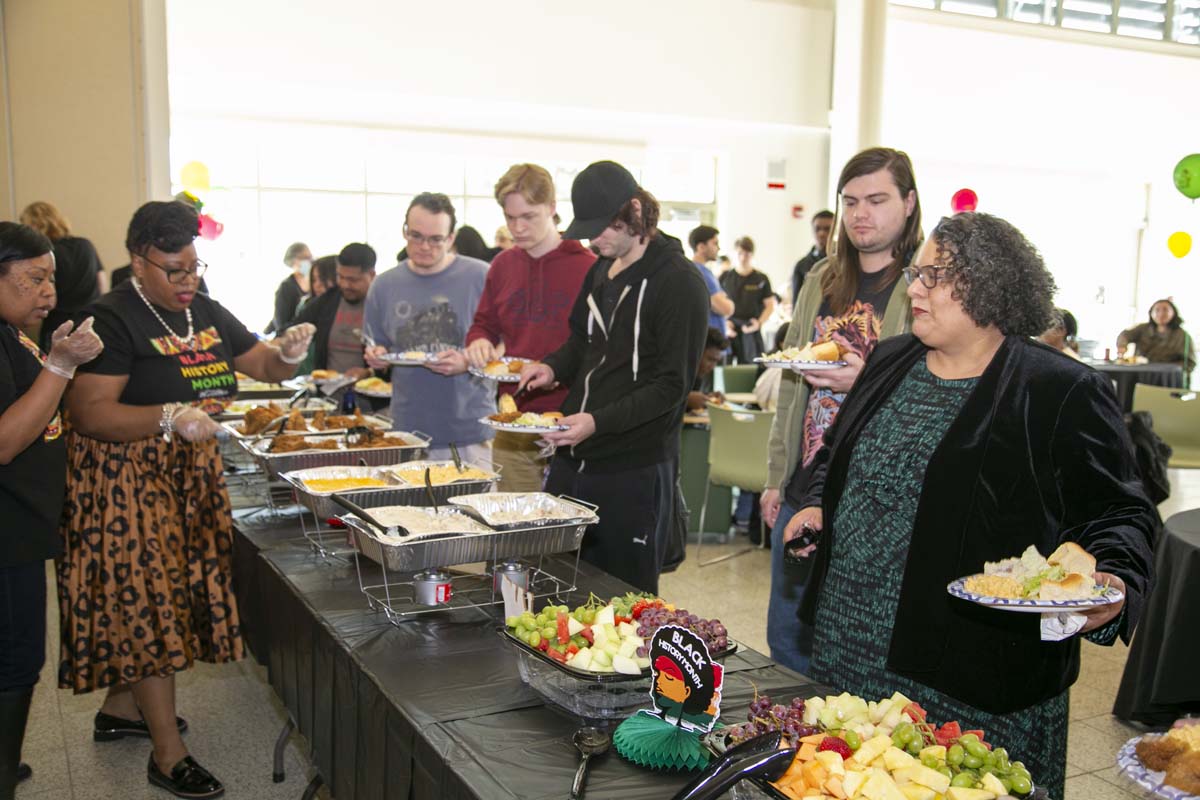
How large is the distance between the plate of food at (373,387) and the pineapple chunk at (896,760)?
287 cm

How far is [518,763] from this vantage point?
1.22 meters

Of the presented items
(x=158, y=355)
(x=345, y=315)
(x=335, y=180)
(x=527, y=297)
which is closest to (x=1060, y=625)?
(x=527, y=297)

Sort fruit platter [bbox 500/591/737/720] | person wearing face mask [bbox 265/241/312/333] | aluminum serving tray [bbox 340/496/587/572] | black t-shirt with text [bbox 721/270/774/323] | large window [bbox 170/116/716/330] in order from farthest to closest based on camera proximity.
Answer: large window [bbox 170/116/716/330], black t-shirt with text [bbox 721/270/774/323], person wearing face mask [bbox 265/241/312/333], aluminum serving tray [bbox 340/496/587/572], fruit platter [bbox 500/591/737/720]

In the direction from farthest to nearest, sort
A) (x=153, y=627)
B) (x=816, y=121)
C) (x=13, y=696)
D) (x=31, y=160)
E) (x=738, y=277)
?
(x=816, y=121) → (x=738, y=277) → (x=31, y=160) → (x=153, y=627) → (x=13, y=696)

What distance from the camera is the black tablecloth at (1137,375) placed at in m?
7.44

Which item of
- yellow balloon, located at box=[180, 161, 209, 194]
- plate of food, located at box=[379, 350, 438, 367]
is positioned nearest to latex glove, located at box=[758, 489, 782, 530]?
plate of food, located at box=[379, 350, 438, 367]

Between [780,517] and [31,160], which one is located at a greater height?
[31,160]

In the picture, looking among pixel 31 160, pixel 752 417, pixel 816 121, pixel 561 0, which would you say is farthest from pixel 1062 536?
pixel 816 121

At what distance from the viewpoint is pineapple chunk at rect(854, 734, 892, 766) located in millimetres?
1018

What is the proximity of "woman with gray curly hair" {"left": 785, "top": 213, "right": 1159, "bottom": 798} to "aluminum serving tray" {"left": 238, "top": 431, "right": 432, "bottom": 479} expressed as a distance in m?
1.46

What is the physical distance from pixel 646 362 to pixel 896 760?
134 centimetres

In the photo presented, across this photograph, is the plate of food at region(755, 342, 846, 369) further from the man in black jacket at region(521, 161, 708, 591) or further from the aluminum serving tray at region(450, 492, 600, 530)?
the aluminum serving tray at region(450, 492, 600, 530)

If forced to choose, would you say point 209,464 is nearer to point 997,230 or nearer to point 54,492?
point 54,492

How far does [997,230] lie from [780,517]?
2.89 ft
